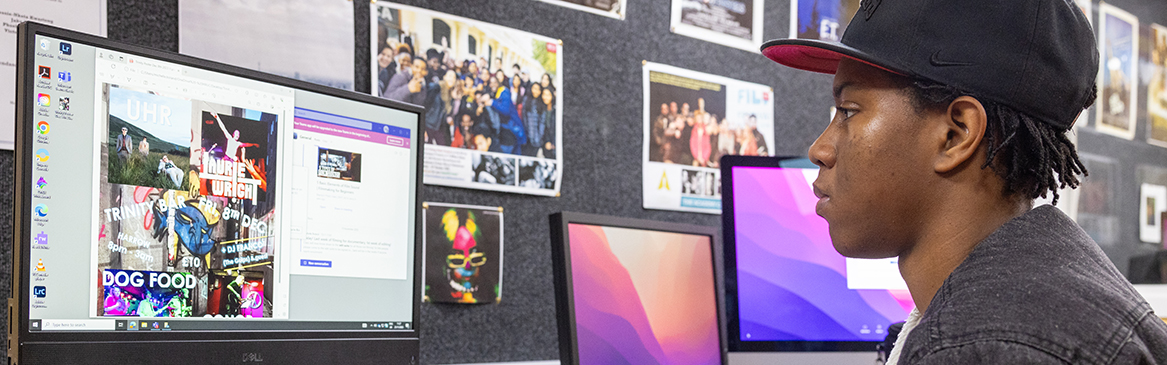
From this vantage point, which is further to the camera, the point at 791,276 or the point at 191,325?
the point at 791,276

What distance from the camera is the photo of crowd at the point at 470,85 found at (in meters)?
0.87

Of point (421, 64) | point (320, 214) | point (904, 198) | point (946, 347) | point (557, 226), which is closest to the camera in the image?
point (946, 347)

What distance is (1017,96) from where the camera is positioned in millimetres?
472

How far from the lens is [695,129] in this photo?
110 cm

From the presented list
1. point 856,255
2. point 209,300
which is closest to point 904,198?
point 856,255

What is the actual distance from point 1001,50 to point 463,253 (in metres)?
0.59

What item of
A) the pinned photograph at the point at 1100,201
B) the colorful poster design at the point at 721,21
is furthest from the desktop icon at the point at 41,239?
the pinned photograph at the point at 1100,201

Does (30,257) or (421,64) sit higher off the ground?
(421,64)

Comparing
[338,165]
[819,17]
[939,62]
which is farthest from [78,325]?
[819,17]

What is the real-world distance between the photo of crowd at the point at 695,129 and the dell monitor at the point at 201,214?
0.41 metres

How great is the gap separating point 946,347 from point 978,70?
0.56ft

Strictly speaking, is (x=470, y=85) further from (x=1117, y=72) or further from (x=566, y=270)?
(x=1117, y=72)

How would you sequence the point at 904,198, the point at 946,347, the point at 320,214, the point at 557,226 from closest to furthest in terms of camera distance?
the point at 946,347
the point at 904,198
the point at 320,214
the point at 557,226

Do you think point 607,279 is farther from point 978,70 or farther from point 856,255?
point 978,70
